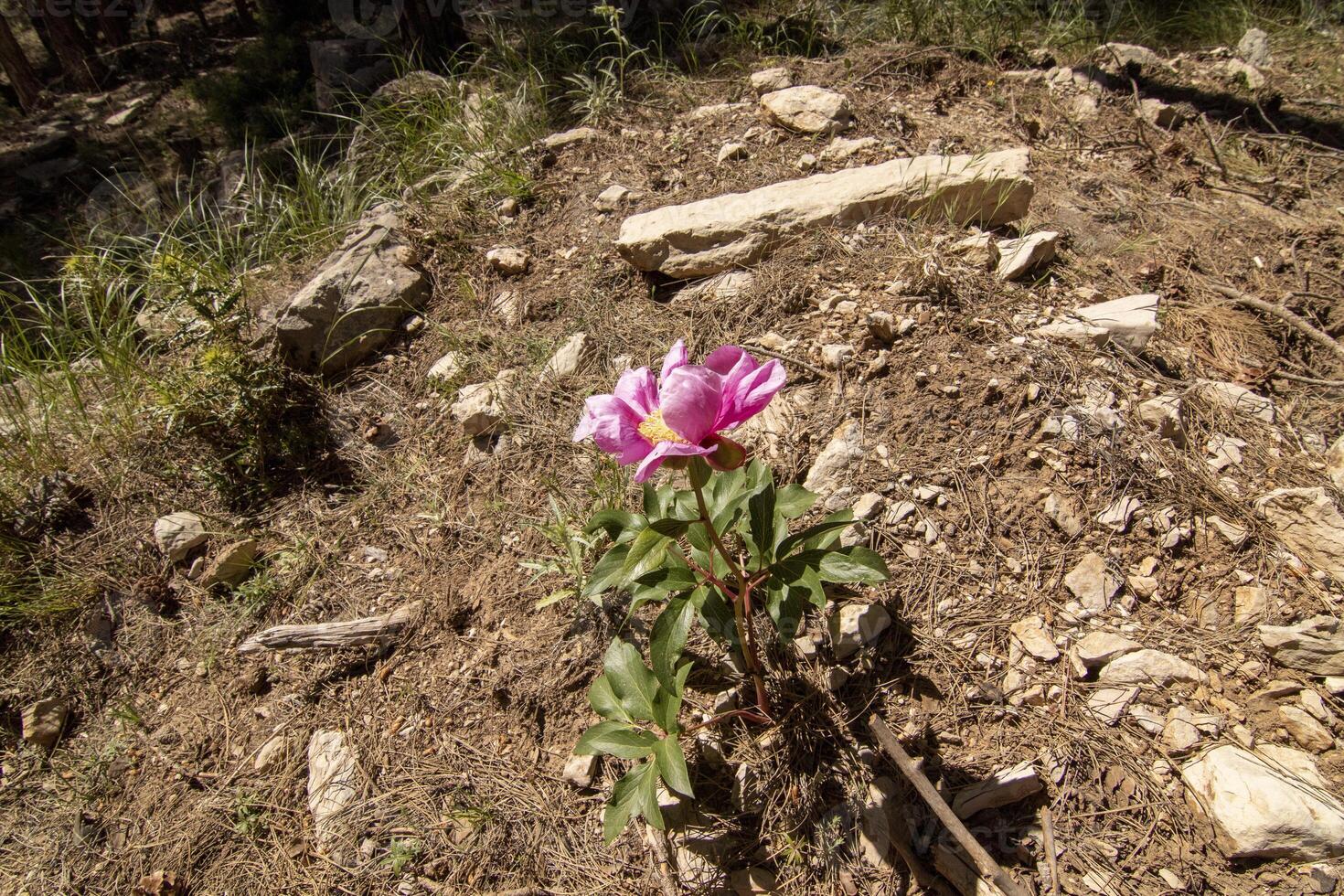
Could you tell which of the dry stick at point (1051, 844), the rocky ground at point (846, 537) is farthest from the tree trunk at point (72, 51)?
the dry stick at point (1051, 844)

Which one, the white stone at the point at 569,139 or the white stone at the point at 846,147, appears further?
the white stone at the point at 569,139

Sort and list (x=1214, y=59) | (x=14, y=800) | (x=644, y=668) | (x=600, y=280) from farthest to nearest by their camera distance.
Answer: (x=1214, y=59)
(x=600, y=280)
(x=14, y=800)
(x=644, y=668)

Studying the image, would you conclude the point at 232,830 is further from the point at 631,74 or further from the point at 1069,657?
the point at 631,74

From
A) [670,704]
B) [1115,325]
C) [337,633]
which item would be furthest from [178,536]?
[1115,325]

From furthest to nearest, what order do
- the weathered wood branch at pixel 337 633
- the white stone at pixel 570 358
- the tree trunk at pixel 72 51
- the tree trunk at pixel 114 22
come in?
the tree trunk at pixel 114 22 < the tree trunk at pixel 72 51 < the white stone at pixel 570 358 < the weathered wood branch at pixel 337 633

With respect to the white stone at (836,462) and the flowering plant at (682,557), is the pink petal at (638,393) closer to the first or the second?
the flowering plant at (682,557)

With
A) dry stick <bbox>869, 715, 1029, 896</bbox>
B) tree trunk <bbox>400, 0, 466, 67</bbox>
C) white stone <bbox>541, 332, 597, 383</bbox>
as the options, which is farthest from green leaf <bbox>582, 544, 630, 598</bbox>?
tree trunk <bbox>400, 0, 466, 67</bbox>

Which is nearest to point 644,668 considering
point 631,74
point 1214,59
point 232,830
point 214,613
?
point 232,830
